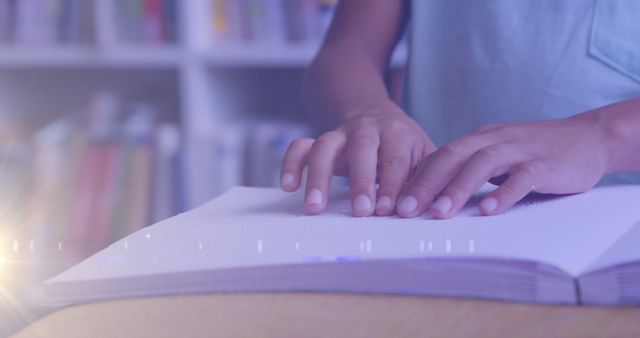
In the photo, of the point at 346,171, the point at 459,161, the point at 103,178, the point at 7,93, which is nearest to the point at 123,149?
the point at 103,178

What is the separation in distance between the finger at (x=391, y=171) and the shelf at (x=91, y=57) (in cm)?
120

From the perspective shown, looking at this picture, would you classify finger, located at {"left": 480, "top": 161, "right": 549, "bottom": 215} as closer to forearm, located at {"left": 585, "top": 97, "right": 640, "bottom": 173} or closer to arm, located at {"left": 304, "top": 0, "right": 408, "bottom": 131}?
forearm, located at {"left": 585, "top": 97, "right": 640, "bottom": 173}

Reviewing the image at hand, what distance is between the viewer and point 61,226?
5.86ft

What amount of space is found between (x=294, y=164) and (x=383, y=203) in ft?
0.35

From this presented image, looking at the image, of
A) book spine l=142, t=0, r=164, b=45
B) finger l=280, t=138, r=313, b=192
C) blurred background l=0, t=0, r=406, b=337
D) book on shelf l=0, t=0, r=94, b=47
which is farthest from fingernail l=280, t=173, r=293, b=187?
book on shelf l=0, t=0, r=94, b=47

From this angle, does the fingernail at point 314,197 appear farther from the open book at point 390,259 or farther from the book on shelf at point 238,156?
the book on shelf at point 238,156

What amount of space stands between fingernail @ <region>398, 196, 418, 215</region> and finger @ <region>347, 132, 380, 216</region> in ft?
0.08

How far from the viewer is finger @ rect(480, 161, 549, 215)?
0.58 m

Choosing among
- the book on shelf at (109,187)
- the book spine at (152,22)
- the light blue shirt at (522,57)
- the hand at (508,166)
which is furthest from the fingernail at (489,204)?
the book spine at (152,22)

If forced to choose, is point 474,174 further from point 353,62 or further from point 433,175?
point 353,62

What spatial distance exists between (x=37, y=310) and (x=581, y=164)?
1.39 feet

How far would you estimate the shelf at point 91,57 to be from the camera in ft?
6.05

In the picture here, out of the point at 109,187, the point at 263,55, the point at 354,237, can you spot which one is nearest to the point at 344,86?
the point at 354,237

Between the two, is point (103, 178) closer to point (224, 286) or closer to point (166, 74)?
point (166, 74)
